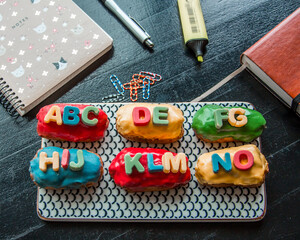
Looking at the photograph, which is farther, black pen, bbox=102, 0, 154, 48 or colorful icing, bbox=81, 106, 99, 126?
black pen, bbox=102, 0, 154, 48

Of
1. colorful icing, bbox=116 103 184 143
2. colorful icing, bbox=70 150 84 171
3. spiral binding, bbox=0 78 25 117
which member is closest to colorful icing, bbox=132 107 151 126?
colorful icing, bbox=116 103 184 143

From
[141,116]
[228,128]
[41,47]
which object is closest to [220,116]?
[228,128]

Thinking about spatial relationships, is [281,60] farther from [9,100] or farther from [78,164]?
[9,100]

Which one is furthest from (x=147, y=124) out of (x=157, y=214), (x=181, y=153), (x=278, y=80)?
(x=278, y=80)

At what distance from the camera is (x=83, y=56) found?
1293mm

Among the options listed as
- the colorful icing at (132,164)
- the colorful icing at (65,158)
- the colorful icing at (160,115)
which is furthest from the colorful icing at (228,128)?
the colorful icing at (65,158)

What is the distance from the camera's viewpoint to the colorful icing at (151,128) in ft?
3.61

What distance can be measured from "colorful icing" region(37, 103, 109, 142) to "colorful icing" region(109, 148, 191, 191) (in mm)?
132

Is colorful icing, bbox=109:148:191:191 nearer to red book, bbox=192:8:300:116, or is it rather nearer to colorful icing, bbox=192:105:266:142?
colorful icing, bbox=192:105:266:142

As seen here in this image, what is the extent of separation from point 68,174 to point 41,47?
0.56 m

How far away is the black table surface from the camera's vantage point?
113 cm

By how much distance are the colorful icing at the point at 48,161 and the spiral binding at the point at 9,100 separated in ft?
0.91

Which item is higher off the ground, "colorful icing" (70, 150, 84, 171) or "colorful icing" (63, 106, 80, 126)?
"colorful icing" (63, 106, 80, 126)

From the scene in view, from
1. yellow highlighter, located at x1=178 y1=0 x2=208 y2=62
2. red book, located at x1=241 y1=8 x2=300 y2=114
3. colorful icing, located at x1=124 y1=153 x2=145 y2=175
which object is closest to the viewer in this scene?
colorful icing, located at x1=124 y1=153 x2=145 y2=175
